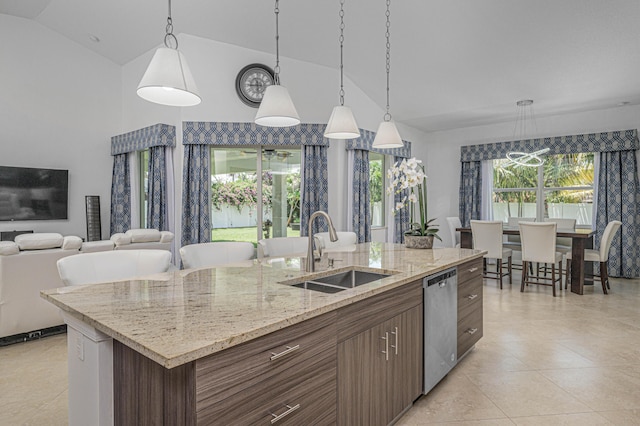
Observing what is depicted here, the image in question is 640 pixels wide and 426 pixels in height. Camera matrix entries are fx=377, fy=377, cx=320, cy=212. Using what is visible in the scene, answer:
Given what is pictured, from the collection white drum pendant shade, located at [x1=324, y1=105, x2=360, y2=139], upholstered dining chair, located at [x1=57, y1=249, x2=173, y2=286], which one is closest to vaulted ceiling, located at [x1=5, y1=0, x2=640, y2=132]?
white drum pendant shade, located at [x1=324, y1=105, x2=360, y2=139]

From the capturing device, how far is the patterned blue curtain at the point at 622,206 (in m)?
A: 5.92

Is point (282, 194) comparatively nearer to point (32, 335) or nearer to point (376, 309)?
point (32, 335)

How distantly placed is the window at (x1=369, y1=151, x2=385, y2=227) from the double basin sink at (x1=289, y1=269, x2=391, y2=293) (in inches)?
172

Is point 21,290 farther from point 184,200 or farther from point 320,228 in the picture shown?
point 320,228

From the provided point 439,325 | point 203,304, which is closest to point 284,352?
point 203,304

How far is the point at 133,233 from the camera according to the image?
3912 mm

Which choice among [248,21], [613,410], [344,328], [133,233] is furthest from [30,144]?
[613,410]

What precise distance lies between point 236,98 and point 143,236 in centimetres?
236

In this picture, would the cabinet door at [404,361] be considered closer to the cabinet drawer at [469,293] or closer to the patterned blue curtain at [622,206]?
the cabinet drawer at [469,293]

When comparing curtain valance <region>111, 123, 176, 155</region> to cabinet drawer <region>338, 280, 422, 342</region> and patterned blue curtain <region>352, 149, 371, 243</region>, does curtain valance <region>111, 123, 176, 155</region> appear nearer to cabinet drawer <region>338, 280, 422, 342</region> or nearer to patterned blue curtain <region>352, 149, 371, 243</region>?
patterned blue curtain <region>352, 149, 371, 243</region>

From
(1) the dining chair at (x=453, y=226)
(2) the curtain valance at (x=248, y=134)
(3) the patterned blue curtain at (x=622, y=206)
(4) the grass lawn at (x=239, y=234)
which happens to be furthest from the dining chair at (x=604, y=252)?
(4) the grass lawn at (x=239, y=234)

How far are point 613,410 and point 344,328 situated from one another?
75.1 inches

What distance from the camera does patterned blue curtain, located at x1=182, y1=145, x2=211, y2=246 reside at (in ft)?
16.6

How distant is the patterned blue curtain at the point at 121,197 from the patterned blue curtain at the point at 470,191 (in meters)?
6.10
